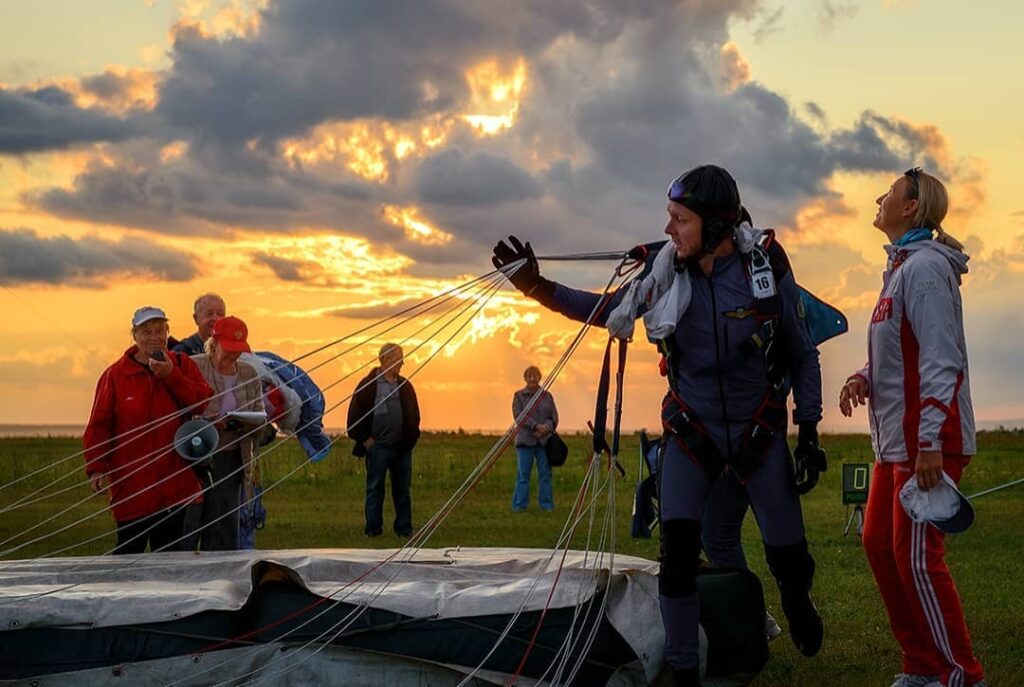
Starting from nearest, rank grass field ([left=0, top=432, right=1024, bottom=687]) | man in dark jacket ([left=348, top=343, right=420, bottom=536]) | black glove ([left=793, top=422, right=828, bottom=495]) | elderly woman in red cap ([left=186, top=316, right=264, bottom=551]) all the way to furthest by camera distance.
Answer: black glove ([left=793, top=422, right=828, bottom=495])
grass field ([left=0, top=432, right=1024, bottom=687])
elderly woman in red cap ([left=186, top=316, right=264, bottom=551])
man in dark jacket ([left=348, top=343, right=420, bottom=536])

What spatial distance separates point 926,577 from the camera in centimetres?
476

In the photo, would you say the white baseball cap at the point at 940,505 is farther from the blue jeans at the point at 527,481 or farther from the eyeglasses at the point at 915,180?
the blue jeans at the point at 527,481

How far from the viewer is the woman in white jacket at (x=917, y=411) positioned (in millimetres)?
4715

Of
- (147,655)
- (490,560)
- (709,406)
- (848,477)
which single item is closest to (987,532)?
(848,477)

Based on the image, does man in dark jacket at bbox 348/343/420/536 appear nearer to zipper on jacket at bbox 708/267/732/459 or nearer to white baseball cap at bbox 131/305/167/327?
white baseball cap at bbox 131/305/167/327

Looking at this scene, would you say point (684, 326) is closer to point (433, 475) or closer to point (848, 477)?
point (848, 477)

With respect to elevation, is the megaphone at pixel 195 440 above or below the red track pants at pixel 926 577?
above

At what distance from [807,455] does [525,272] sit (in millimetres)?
1349

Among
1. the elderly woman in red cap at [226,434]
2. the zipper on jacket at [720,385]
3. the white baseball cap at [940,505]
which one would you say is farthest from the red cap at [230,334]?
the white baseball cap at [940,505]

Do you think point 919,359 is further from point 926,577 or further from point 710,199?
point 710,199

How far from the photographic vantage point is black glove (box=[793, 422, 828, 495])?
4.96 metres

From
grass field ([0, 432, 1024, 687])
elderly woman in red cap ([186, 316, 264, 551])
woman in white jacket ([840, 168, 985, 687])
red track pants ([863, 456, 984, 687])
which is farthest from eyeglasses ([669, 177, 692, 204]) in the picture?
elderly woman in red cap ([186, 316, 264, 551])

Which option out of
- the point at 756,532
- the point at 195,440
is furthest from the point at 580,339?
the point at 756,532

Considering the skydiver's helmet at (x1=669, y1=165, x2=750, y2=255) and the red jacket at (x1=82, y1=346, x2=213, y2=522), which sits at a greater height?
the skydiver's helmet at (x1=669, y1=165, x2=750, y2=255)
